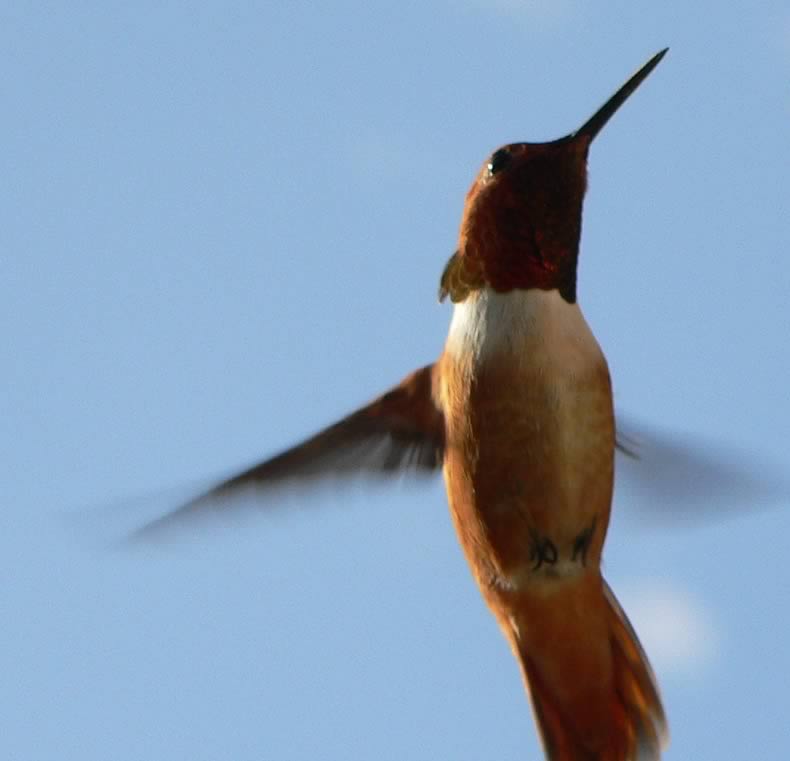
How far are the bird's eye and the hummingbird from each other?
11 millimetres

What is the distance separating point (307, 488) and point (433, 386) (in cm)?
49

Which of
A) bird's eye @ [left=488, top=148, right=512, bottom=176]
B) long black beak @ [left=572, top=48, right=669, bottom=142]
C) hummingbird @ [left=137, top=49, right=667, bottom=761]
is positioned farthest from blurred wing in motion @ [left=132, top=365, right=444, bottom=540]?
long black beak @ [left=572, top=48, right=669, bottom=142]

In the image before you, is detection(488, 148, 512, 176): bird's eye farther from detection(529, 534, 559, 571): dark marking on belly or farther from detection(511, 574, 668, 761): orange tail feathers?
detection(511, 574, 668, 761): orange tail feathers

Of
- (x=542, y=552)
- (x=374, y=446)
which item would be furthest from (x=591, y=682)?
(x=374, y=446)

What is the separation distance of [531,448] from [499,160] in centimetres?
94

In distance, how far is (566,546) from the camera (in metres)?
3.92

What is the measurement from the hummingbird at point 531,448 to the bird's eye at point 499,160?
0.03ft

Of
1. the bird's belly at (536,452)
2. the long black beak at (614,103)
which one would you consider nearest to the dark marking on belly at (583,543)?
the bird's belly at (536,452)

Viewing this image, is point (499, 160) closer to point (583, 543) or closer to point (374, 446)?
point (374, 446)

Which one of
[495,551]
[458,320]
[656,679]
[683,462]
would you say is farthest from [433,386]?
[656,679]

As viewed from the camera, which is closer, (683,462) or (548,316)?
(548,316)

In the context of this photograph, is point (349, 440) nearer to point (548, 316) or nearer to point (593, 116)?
point (548, 316)

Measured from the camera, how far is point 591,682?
4473 mm

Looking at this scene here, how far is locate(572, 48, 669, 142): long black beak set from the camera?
3754mm
